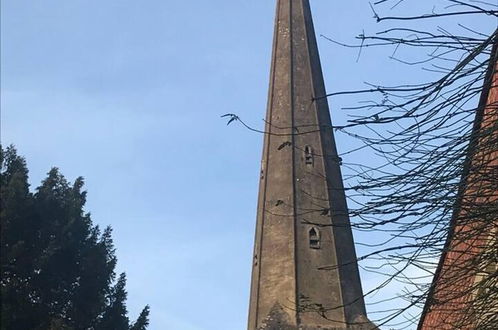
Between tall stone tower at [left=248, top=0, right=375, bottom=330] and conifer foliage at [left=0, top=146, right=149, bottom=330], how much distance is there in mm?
2966

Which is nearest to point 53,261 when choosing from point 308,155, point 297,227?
point 297,227

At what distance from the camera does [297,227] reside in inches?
778

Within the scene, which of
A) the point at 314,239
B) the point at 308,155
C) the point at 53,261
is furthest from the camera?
the point at 308,155

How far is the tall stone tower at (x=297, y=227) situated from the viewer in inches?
739

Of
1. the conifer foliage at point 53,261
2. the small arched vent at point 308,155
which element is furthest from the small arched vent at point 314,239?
the conifer foliage at point 53,261

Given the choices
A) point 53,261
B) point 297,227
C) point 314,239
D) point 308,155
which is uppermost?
point 308,155

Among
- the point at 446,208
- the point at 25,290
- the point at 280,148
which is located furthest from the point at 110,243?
the point at 446,208

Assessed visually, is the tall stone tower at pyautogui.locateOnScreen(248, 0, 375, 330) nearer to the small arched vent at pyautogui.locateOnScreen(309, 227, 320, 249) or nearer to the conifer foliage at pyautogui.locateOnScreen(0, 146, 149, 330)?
the small arched vent at pyautogui.locateOnScreen(309, 227, 320, 249)

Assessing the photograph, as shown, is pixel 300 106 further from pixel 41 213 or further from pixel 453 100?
pixel 453 100

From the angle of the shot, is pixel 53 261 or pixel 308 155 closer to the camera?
pixel 53 261

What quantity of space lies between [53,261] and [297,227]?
5.48 metres

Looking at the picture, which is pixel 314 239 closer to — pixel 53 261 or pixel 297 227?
pixel 297 227

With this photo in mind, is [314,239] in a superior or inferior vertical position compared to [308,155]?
inferior

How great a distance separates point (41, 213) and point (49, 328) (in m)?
3.06
